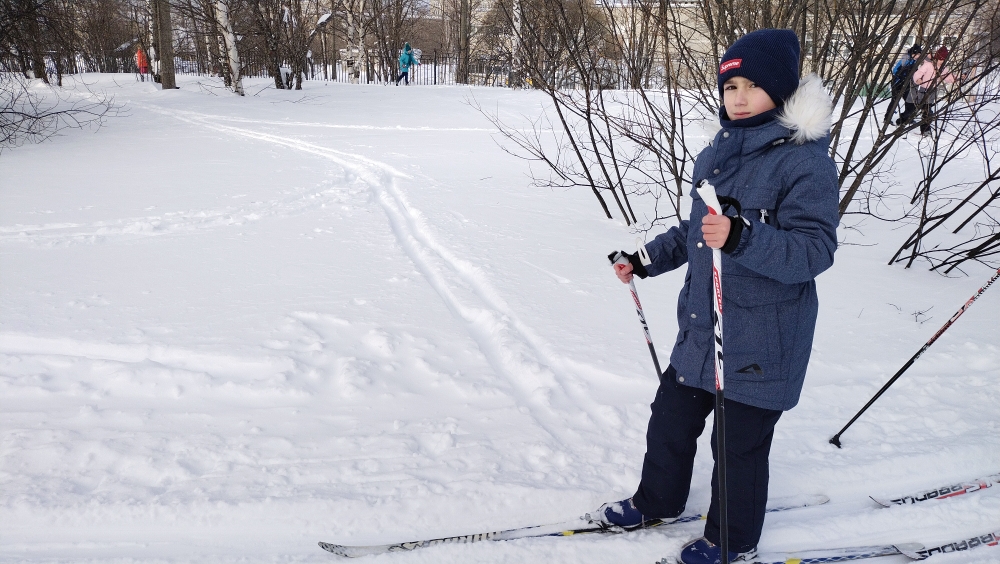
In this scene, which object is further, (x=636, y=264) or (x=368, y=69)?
(x=368, y=69)

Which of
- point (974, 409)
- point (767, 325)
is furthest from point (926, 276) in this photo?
point (767, 325)

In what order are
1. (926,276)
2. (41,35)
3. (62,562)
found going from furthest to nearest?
1. (41,35)
2. (926,276)
3. (62,562)

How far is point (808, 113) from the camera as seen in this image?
1.74 meters

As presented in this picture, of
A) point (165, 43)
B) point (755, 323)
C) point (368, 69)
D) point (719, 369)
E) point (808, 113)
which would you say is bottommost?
point (719, 369)

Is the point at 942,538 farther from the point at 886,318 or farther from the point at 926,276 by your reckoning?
the point at 926,276

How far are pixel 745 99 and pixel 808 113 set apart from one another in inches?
7.4

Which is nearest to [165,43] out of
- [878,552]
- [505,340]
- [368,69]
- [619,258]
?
[368,69]

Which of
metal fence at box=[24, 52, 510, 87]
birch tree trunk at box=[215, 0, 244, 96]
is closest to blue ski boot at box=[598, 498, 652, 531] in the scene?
birch tree trunk at box=[215, 0, 244, 96]

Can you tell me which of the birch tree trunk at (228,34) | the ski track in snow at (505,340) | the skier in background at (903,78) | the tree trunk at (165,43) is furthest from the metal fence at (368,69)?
the skier in background at (903,78)

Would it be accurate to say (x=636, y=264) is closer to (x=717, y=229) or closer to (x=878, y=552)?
(x=717, y=229)

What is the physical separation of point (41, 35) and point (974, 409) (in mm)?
12093

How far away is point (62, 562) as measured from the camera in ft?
6.71

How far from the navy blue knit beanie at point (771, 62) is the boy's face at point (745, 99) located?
0.05 feet

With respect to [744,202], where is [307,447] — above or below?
below
